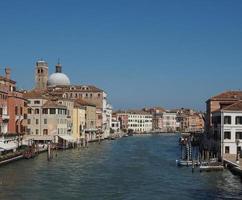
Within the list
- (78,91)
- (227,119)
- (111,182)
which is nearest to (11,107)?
(227,119)

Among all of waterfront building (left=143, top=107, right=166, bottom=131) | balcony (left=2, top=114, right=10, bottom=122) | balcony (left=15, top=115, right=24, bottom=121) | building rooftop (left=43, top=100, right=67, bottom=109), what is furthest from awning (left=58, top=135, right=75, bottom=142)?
waterfront building (left=143, top=107, right=166, bottom=131)

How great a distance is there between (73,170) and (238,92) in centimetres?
2501

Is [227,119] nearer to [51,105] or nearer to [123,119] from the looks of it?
[51,105]

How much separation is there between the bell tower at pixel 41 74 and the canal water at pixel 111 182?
192 ft

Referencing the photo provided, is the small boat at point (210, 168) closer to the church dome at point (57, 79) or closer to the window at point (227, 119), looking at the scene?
the window at point (227, 119)

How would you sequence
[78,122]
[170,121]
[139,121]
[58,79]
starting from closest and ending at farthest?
1. [78,122]
2. [58,79]
3. [139,121]
4. [170,121]

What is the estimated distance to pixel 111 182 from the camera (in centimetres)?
2984

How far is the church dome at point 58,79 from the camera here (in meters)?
96.6

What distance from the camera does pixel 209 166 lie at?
3381 centimetres

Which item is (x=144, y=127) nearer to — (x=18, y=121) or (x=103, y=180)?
(x=18, y=121)

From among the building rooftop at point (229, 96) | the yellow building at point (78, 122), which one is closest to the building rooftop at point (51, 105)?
the yellow building at point (78, 122)

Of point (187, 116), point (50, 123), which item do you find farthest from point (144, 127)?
point (50, 123)

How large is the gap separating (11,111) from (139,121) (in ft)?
309

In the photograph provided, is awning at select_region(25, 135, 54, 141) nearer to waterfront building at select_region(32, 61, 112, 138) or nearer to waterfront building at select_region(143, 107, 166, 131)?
waterfront building at select_region(32, 61, 112, 138)
